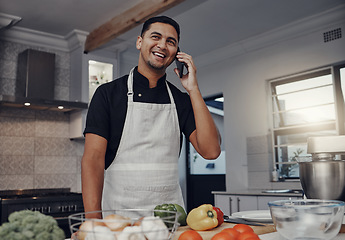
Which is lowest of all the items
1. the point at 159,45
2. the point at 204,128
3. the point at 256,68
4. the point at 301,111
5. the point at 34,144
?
the point at 204,128

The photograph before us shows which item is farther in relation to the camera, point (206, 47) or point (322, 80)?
point (206, 47)

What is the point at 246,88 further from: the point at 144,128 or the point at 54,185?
the point at 144,128

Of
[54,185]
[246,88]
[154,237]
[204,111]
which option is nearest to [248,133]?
[246,88]

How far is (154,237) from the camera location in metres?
0.66

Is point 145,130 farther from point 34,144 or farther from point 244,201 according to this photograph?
point 34,144

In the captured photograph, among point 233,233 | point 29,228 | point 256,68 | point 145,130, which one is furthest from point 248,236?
point 256,68

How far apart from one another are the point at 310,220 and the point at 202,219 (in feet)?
1.02

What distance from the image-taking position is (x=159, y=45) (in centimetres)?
150

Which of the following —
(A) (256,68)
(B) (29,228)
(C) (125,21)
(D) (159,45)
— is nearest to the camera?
(B) (29,228)

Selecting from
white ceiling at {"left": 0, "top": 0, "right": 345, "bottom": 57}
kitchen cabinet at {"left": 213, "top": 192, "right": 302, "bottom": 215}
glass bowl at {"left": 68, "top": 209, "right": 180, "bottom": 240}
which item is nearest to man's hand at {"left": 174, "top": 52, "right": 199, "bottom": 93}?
glass bowl at {"left": 68, "top": 209, "right": 180, "bottom": 240}

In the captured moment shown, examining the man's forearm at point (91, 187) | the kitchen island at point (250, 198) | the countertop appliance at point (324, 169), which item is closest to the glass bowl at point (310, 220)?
the countertop appliance at point (324, 169)

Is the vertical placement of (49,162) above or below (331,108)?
below

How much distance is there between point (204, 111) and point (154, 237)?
879 mm

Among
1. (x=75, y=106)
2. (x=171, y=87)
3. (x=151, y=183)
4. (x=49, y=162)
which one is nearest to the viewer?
(x=151, y=183)
